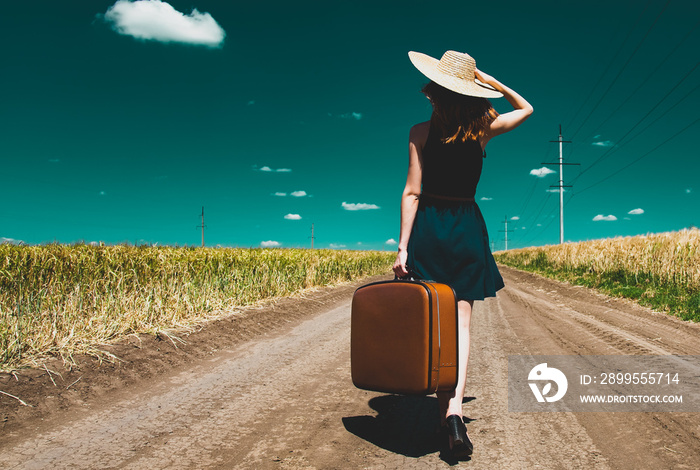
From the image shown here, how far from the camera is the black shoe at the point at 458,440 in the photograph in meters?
2.11

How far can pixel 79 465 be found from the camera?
86.7 inches

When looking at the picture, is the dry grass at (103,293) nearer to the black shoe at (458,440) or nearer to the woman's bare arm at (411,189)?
the woman's bare arm at (411,189)

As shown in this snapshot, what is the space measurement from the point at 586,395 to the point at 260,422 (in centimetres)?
242

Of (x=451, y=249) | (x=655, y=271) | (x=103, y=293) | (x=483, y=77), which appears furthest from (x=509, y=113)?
(x=655, y=271)

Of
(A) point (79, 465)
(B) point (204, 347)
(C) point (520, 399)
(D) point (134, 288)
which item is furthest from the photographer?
(D) point (134, 288)

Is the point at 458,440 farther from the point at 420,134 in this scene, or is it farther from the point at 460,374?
the point at 420,134

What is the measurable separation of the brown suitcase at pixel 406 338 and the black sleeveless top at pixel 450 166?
1.87 feet

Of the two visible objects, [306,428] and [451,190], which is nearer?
[451,190]

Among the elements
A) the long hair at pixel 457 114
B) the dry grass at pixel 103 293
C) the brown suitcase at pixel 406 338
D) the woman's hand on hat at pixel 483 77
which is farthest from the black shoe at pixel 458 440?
the dry grass at pixel 103 293

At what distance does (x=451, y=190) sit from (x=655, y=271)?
11.1 m

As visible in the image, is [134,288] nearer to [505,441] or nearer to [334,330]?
[334,330]

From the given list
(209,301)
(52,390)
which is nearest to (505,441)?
(52,390)

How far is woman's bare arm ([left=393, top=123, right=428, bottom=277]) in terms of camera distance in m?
2.35

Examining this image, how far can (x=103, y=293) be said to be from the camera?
6008 mm
